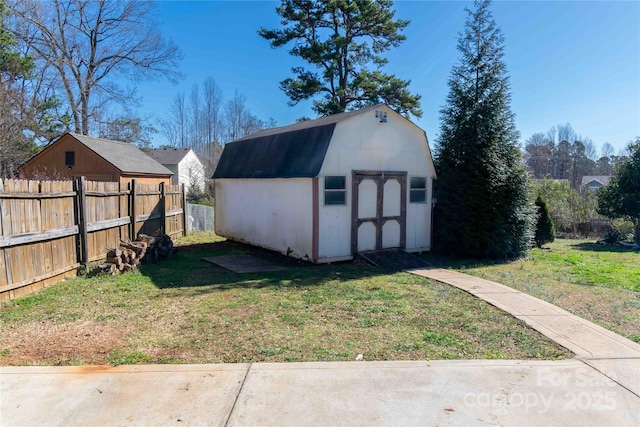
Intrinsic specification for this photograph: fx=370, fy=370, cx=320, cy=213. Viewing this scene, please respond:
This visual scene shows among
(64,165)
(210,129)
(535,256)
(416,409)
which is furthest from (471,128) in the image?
(210,129)

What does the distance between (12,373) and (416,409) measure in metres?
3.72

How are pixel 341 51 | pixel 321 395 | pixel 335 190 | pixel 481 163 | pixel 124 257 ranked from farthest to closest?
1. pixel 341 51
2. pixel 481 163
3. pixel 335 190
4. pixel 124 257
5. pixel 321 395

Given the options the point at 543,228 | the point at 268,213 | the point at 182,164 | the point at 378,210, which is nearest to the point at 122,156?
the point at 268,213

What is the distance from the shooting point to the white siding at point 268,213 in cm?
918

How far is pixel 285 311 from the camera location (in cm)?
548

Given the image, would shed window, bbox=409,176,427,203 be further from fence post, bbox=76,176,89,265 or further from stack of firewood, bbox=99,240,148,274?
fence post, bbox=76,176,89,265

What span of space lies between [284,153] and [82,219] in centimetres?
509

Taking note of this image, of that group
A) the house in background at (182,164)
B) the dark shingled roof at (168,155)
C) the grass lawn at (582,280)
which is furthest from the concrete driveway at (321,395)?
the dark shingled roof at (168,155)

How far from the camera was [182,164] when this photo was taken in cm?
3431

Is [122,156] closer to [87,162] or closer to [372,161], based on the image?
[87,162]

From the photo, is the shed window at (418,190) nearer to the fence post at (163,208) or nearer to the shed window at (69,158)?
the fence post at (163,208)

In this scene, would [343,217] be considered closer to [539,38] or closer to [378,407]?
[378,407]

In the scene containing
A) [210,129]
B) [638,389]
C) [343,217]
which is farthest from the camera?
[210,129]

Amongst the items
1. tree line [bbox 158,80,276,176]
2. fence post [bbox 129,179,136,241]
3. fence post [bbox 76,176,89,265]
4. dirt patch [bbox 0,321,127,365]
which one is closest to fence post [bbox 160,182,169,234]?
fence post [bbox 129,179,136,241]
